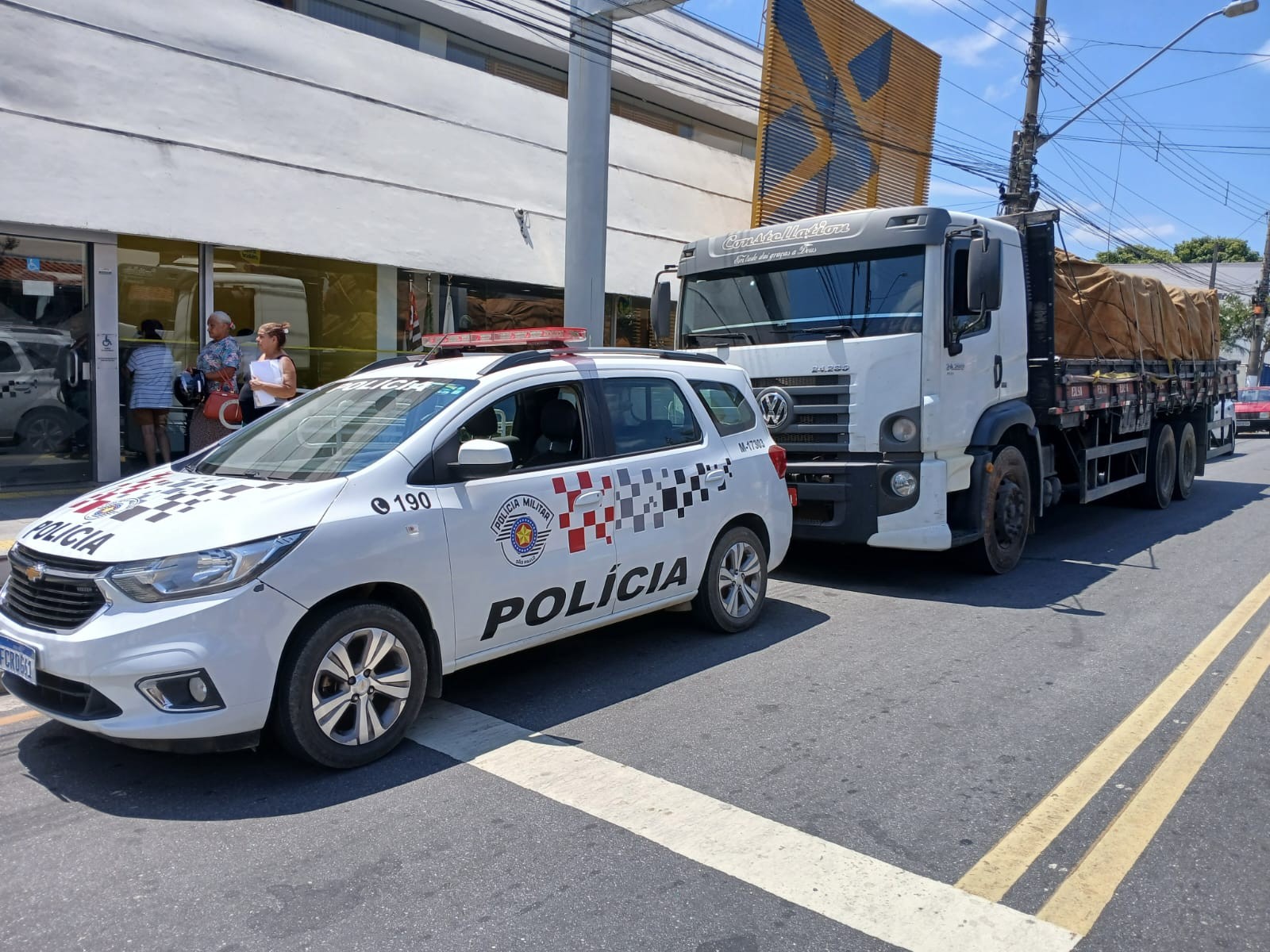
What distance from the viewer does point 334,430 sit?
491 centimetres

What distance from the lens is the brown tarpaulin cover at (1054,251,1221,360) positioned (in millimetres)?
9281

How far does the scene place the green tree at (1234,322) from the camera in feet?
151

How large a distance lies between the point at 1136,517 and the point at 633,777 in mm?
9524

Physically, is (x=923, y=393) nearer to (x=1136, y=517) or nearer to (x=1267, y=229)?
(x=1136, y=517)

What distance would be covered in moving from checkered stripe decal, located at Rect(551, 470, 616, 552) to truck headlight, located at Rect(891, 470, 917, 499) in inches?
116

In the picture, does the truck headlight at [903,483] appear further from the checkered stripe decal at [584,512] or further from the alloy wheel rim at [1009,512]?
the checkered stripe decal at [584,512]

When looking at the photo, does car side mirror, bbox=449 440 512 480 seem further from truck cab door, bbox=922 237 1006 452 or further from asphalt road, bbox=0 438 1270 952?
truck cab door, bbox=922 237 1006 452

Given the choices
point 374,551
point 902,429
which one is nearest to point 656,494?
point 374,551

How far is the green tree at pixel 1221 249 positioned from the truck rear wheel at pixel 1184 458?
67046 millimetres

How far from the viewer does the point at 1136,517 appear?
460 inches

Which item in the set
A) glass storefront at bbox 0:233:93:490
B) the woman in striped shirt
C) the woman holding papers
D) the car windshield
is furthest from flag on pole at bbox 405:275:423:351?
the car windshield

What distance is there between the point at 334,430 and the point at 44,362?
22.7 feet

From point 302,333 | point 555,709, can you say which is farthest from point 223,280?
point 555,709

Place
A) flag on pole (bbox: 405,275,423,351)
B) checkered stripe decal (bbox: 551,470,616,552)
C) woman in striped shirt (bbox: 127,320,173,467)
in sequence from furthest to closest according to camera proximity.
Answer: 1. flag on pole (bbox: 405,275,423,351)
2. woman in striped shirt (bbox: 127,320,173,467)
3. checkered stripe decal (bbox: 551,470,616,552)
